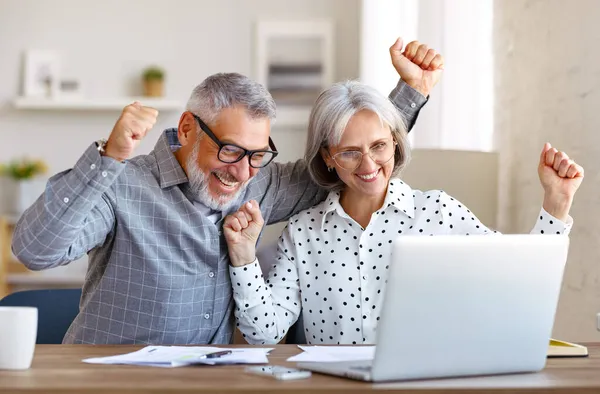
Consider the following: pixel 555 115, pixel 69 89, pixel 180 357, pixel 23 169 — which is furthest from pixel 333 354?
pixel 69 89

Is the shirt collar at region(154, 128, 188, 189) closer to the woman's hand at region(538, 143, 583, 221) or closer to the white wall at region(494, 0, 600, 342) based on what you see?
the woman's hand at region(538, 143, 583, 221)

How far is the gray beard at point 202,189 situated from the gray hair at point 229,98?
0.32ft

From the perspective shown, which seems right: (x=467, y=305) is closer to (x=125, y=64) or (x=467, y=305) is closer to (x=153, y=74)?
(x=153, y=74)

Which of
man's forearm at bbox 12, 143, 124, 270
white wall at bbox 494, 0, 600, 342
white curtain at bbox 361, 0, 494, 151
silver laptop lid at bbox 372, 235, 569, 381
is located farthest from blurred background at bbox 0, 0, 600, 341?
silver laptop lid at bbox 372, 235, 569, 381

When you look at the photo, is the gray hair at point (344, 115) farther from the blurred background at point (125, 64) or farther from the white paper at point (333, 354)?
Answer: the blurred background at point (125, 64)

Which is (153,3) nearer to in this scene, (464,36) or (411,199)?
(464,36)

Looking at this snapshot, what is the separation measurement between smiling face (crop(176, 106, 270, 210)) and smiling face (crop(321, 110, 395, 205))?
21cm

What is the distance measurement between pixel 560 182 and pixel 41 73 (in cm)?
469

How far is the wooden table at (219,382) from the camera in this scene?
132 centimetres

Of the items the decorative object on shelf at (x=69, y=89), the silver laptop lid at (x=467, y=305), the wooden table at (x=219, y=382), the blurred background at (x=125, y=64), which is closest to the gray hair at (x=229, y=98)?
the wooden table at (x=219, y=382)

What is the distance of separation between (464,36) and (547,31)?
0.73 m

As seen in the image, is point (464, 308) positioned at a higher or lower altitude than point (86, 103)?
lower

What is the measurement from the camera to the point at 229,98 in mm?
2152

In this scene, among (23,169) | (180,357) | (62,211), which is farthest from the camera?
(23,169)
